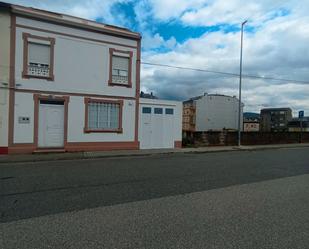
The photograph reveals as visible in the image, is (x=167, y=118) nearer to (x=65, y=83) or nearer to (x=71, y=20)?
(x=65, y=83)

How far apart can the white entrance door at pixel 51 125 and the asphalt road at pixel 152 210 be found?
6332 mm

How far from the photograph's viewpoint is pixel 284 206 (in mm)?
6055

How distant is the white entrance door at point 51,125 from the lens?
15586mm

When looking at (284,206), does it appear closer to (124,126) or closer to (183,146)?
(124,126)

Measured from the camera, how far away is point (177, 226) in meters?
4.75

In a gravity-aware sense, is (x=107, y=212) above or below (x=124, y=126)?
below

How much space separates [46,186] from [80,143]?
920cm

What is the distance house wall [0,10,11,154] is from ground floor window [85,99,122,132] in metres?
4.29

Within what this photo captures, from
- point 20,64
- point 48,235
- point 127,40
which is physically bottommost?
point 48,235

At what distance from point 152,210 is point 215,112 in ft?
178

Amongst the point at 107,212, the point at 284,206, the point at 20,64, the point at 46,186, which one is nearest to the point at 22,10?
the point at 20,64

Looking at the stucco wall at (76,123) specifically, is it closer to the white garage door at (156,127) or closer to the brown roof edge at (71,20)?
the white garage door at (156,127)

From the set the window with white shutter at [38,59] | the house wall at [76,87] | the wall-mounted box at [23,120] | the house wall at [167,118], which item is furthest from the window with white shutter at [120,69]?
the wall-mounted box at [23,120]

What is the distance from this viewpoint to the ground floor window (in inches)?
666
